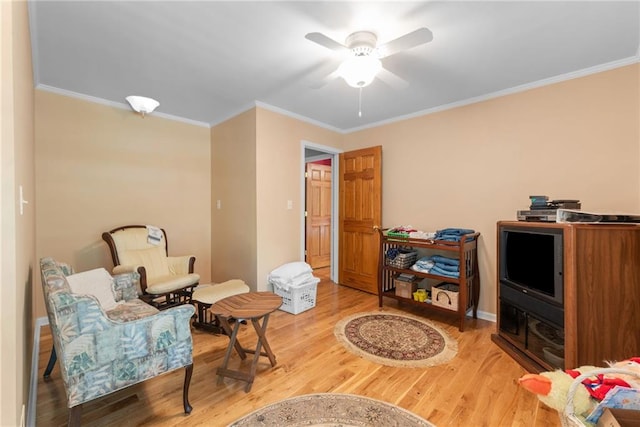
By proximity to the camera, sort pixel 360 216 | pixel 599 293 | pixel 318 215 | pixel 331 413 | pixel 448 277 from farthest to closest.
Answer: pixel 318 215 → pixel 360 216 → pixel 448 277 → pixel 599 293 → pixel 331 413

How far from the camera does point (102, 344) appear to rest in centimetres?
134

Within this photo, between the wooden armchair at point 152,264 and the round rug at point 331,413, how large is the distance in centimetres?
160

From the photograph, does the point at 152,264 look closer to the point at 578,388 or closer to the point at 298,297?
the point at 298,297

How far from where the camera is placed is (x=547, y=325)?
189cm

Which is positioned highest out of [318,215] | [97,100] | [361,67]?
[97,100]

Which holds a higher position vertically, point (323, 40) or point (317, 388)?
point (323, 40)

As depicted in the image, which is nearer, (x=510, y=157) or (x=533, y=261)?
(x=533, y=261)

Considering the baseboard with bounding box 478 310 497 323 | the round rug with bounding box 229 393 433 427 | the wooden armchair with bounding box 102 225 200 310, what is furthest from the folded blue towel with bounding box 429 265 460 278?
the wooden armchair with bounding box 102 225 200 310

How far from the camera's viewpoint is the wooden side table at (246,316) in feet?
5.91

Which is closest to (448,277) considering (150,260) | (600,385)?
(600,385)

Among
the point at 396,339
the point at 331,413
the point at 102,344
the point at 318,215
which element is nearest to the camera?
the point at 102,344

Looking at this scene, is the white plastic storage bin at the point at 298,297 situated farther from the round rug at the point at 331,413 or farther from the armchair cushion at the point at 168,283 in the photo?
the round rug at the point at 331,413

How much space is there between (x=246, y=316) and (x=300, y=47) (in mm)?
2024

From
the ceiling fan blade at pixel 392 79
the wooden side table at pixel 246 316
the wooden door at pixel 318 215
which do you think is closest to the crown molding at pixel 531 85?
the ceiling fan blade at pixel 392 79
